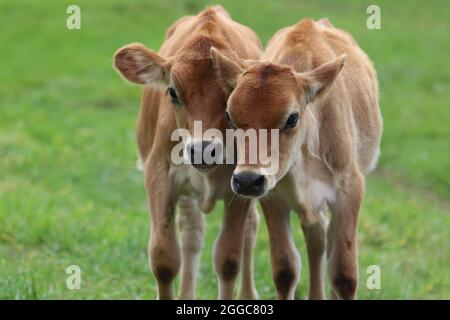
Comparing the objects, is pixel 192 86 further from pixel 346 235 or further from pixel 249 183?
pixel 346 235

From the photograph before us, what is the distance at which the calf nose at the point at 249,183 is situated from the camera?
568cm

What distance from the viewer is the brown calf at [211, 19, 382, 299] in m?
5.89

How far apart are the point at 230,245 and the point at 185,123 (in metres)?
1.34

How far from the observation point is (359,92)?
7.43m

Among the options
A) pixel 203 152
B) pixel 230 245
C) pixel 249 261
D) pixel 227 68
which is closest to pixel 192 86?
pixel 227 68

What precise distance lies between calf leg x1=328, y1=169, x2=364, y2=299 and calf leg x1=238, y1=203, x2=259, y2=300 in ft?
4.81

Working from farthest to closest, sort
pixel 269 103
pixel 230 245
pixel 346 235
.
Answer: pixel 230 245
pixel 346 235
pixel 269 103

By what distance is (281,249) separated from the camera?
7074mm

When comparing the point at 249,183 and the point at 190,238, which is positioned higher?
the point at 249,183

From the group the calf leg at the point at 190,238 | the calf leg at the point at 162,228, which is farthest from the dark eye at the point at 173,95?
the calf leg at the point at 190,238

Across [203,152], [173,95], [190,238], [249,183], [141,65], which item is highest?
[141,65]

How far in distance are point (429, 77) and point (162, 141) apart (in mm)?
15767
